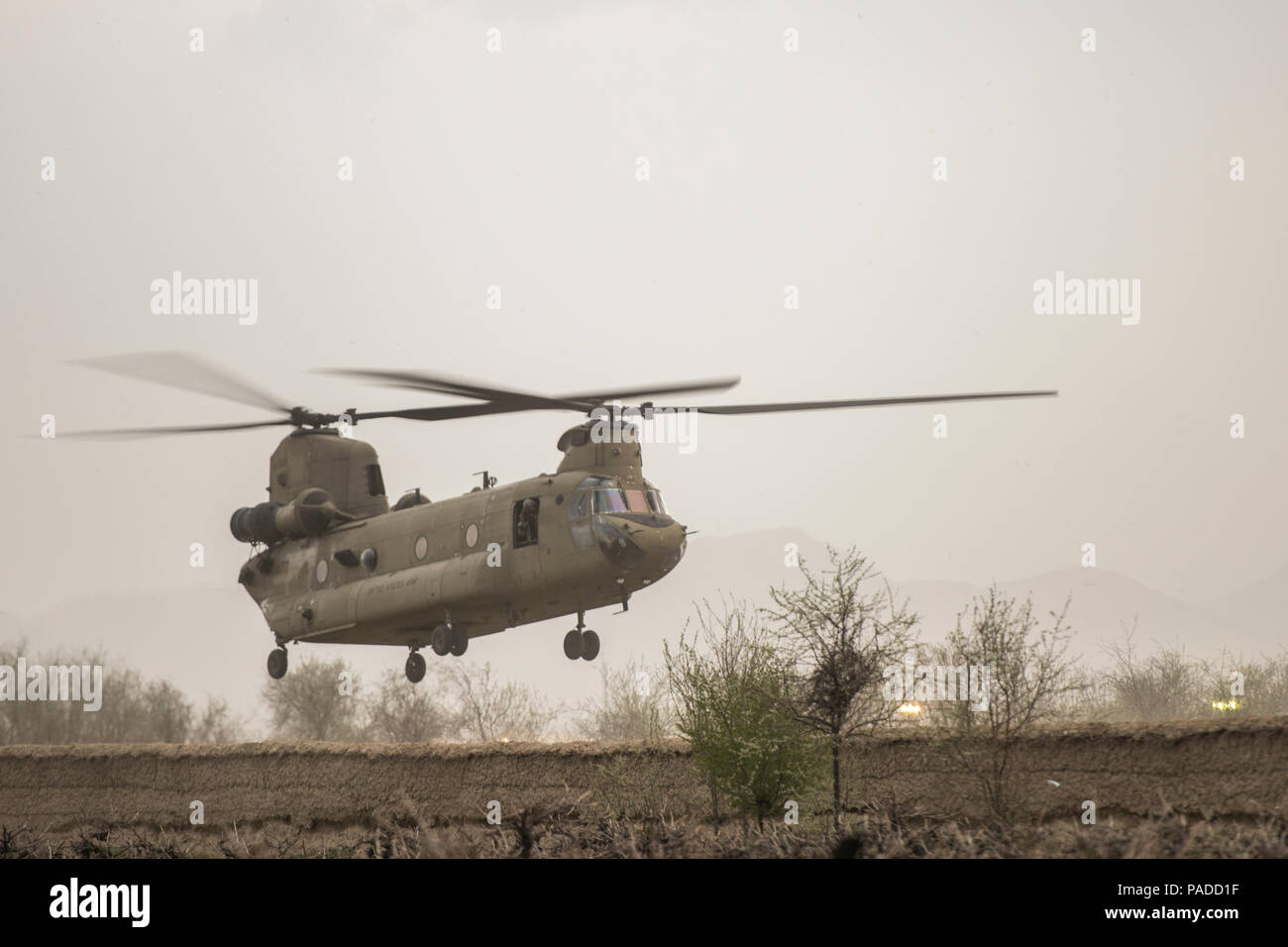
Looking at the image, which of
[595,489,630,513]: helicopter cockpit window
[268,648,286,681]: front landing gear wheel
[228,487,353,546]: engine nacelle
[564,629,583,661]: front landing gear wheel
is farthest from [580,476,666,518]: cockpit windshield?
[268,648,286,681]: front landing gear wheel

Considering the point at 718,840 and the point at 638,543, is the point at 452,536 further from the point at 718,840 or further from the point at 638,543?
the point at 718,840

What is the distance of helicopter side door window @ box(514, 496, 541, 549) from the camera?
27.3 m

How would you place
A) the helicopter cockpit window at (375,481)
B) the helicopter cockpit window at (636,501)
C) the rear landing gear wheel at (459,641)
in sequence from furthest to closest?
1. the helicopter cockpit window at (375,481)
2. the rear landing gear wheel at (459,641)
3. the helicopter cockpit window at (636,501)

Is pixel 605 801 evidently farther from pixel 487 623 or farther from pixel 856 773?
pixel 487 623

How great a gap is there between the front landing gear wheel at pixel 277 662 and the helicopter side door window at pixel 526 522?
30.9ft

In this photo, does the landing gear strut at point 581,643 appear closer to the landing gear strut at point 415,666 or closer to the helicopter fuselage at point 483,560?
the helicopter fuselage at point 483,560

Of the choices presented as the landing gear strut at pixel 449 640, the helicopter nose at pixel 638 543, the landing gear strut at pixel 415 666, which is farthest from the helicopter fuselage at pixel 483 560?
the landing gear strut at pixel 415 666

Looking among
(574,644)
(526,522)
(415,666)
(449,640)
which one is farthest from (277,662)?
(526,522)

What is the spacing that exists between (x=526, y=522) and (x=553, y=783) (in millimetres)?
5683

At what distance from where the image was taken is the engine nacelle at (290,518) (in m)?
32.0

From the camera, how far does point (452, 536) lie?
2877 centimetres

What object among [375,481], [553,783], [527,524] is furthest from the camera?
[375,481]

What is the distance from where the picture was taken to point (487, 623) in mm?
29500
